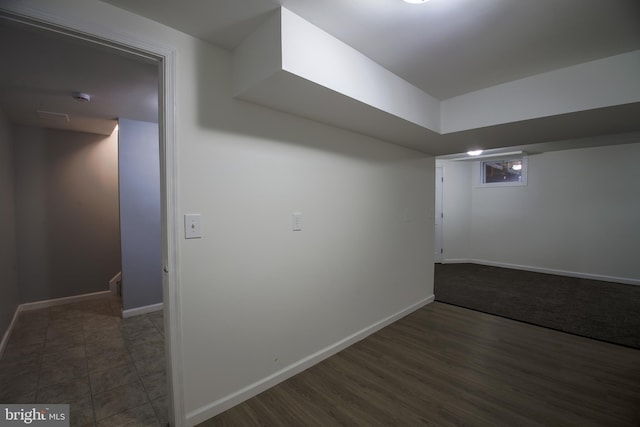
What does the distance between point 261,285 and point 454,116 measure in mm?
2311

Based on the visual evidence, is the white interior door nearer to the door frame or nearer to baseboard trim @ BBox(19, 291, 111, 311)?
the door frame

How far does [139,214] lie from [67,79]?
5.41ft

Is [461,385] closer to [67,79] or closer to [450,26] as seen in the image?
[450,26]

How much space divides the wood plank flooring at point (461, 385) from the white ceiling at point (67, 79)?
2.34m

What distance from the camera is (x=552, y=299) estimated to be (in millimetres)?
3809

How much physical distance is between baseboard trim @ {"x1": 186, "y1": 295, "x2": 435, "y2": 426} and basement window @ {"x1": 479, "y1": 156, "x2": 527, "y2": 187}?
444 cm

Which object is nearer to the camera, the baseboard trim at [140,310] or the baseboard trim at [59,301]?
the baseboard trim at [140,310]

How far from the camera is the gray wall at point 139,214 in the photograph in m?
3.29

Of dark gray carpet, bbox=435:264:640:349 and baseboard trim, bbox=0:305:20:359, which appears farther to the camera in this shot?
dark gray carpet, bbox=435:264:640:349

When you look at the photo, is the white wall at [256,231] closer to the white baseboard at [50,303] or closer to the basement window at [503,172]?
the white baseboard at [50,303]

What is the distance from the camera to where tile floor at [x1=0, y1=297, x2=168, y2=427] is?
1809 millimetres

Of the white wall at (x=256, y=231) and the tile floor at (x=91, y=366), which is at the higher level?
the white wall at (x=256, y=231)

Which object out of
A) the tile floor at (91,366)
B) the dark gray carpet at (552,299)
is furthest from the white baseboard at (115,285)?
the dark gray carpet at (552,299)
